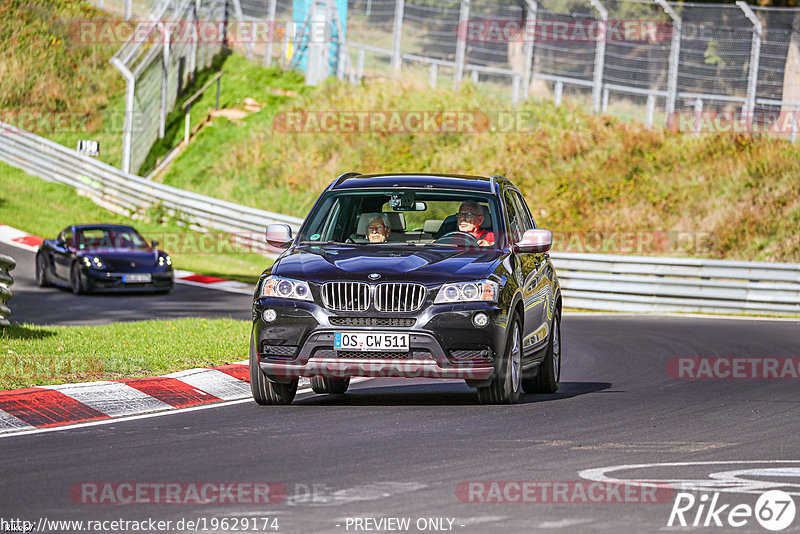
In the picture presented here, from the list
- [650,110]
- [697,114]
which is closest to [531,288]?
[697,114]

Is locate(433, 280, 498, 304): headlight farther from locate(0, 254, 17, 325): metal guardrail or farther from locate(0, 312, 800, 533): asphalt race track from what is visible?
locate(0, 254, 17, 325): metal guardrail

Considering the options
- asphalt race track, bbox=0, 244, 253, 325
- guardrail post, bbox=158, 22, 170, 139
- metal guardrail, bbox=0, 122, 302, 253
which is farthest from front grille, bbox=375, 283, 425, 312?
guardrail post, bbox=158, 22, 170, 139

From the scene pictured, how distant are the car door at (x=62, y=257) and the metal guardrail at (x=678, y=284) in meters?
9.28

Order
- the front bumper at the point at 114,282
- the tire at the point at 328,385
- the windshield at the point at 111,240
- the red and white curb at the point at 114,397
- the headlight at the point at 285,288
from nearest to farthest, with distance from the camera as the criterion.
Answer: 1. the red and white curb at the point at 114,397
2. the headlight at the point at 285,288
3. the tire at the point at 328,385
4. the front bumper at the point at 114,282
5. the windshield at the point at 111,240

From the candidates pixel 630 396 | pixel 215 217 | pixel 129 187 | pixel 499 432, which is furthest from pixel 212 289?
pixel 499 432

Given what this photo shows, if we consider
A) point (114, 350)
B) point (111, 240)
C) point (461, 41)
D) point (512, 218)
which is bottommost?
point (111, 240)

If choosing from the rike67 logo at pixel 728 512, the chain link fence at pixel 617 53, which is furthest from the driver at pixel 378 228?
the chain link fence at pixel 617 53

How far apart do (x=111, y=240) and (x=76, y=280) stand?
1800 millimetres

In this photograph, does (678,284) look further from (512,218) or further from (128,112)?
(128,112)

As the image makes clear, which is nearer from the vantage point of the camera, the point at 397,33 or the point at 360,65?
the point at 397,33

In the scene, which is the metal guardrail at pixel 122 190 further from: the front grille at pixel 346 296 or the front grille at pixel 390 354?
the front grille at pixel 390 354

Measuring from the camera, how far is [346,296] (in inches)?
382

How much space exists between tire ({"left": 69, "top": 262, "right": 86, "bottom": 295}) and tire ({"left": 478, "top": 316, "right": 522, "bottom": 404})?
1457 centimetres

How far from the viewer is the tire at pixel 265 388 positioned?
10.2m
